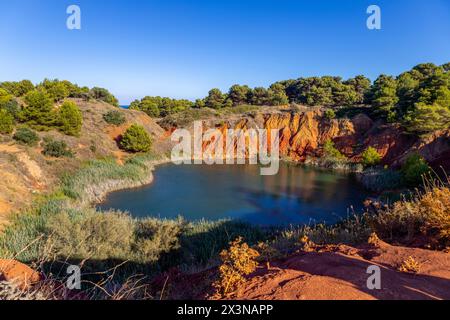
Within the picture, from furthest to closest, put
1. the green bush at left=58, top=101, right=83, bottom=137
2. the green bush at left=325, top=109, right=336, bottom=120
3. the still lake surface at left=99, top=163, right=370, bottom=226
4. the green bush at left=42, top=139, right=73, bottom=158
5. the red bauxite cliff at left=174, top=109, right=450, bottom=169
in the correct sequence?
1. the green bush at left=325, top=109, right=336, bottom=120
2. the green bush at left=58, top=101, right=83, bottom=137
3. the red bauxite cliff at left=174, top=109, right=450, bottom=169
4. the green bush at left=42, top=139, right=73, bottom=158
5. the still lake surface at left=99, top=163, right=370, bottom=226

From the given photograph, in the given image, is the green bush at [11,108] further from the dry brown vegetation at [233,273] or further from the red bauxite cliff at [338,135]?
the dry brown vegetation at [233,273]

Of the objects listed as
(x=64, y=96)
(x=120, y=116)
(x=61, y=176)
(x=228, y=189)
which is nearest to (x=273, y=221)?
(x=228, y=189)

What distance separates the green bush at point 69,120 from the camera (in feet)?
64.2

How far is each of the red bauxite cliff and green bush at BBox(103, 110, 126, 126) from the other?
7777 millimetres

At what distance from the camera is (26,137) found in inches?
621

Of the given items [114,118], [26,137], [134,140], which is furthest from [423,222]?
[114,118]

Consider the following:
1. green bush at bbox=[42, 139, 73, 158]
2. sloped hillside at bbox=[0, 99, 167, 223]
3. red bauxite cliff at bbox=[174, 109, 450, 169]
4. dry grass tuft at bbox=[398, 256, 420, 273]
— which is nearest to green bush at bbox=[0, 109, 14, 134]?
sloped hillside at bbox=[0, 99, 167, 223]

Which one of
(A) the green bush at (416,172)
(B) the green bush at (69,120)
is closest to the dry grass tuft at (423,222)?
(A) the green bush at (416,172)

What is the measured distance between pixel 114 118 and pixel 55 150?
1012 centimetres

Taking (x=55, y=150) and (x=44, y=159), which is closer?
(x=44, y=159)

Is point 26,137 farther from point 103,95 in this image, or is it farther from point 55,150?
point 103,95

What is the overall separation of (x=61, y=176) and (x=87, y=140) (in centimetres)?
676

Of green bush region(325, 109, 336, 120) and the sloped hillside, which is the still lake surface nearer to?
the sloped hillside

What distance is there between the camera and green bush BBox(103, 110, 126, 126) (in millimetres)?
25375
